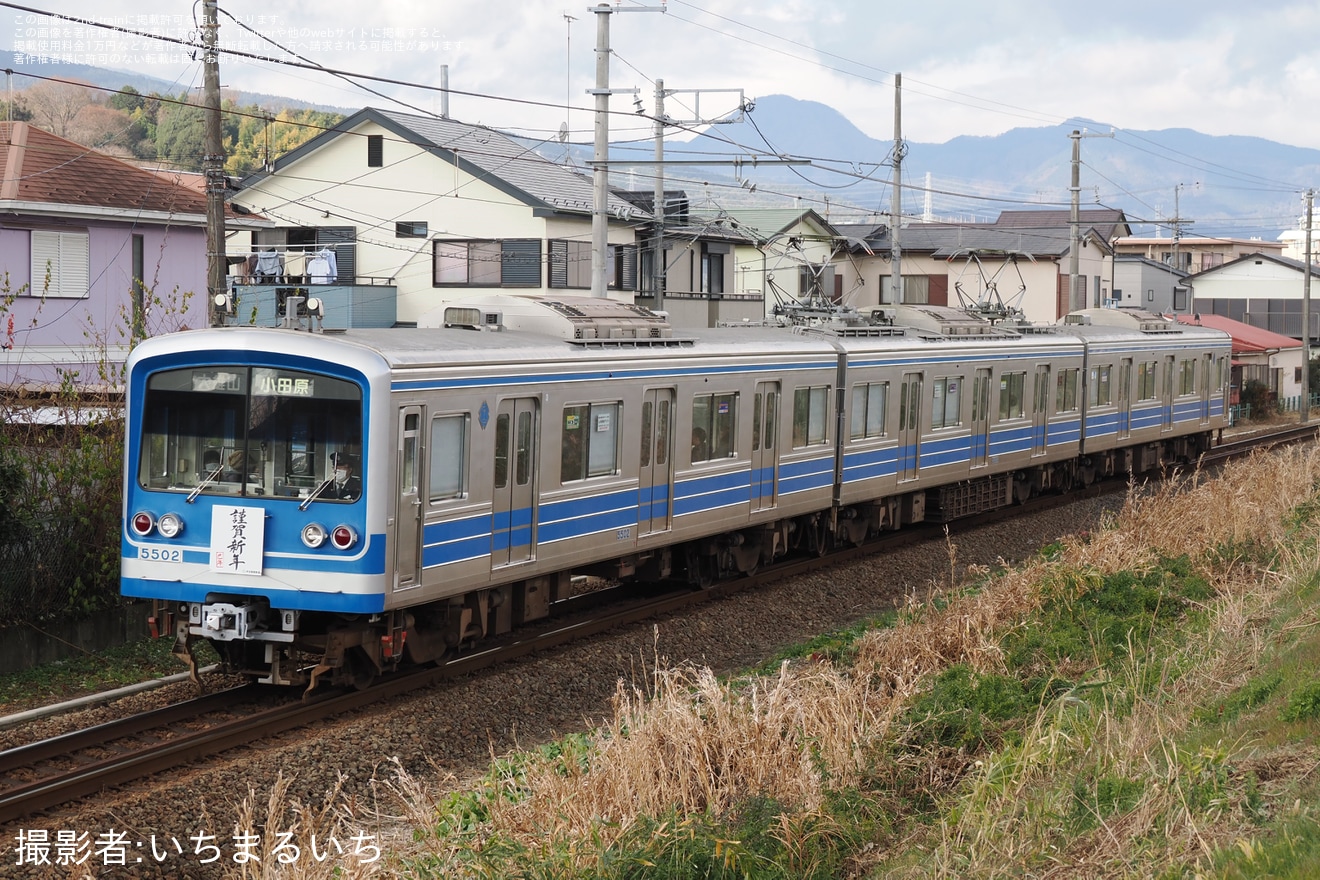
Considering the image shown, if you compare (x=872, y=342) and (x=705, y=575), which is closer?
(x=705, y=575)

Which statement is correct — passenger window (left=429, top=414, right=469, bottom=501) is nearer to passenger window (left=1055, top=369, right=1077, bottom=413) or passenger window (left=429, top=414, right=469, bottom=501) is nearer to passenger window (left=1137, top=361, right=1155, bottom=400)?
passenger window (left=1055, top=369, right=1077, bottom=413)

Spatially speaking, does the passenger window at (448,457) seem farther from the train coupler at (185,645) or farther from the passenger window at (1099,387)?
the passenger window at (1099,387)

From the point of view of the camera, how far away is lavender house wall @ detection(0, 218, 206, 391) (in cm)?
1706

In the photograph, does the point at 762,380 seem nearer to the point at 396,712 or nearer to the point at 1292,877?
the point at 396,712

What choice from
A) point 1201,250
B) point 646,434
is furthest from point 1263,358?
point 1201,250

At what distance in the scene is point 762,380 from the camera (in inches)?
566

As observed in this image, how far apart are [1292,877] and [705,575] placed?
10.1 meters

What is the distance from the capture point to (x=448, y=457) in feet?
32.3

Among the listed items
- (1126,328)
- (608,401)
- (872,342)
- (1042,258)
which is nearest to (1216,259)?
(1042,258)

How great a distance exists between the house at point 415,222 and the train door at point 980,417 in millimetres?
12207

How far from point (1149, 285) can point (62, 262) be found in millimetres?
48497

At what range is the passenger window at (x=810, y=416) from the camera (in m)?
15.1

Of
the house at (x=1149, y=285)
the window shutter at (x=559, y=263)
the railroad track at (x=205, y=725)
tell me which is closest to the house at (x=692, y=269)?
the window shutter at (x=559, y=263)

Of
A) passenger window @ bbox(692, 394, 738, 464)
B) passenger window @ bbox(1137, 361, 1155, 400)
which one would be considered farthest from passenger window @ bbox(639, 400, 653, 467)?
passenger window @ bbox(1137, 361, 1155, 400)
